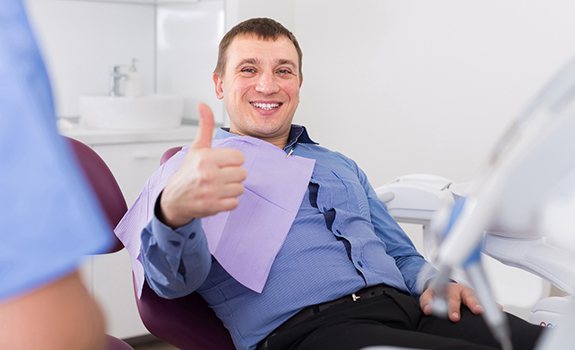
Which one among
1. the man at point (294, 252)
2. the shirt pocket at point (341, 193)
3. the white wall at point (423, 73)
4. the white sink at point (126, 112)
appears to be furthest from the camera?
the white sink at point (126, 112)

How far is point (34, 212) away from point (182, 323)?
41.6 inches

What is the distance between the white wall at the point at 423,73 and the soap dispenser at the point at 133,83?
62 centimetres

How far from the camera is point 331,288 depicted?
1663 mm

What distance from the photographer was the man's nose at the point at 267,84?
194 centimetres

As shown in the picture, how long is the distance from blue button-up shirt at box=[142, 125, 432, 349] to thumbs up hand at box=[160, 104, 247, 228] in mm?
141

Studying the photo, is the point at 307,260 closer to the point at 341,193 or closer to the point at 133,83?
the point at 341,193

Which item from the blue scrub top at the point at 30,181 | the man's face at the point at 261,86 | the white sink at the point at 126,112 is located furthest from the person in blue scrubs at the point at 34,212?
the white sink at the point at 126,112

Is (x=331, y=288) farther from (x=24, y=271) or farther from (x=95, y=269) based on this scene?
(x=95, y=269)

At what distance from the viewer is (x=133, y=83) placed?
10.0ft

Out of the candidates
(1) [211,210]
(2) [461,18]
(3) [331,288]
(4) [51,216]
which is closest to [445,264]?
(4) [51,216]

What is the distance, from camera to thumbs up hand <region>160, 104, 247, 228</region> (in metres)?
1.16

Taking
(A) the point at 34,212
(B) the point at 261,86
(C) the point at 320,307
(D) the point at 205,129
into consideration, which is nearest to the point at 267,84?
(B) the point at 261,86

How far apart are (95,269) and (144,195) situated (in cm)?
117

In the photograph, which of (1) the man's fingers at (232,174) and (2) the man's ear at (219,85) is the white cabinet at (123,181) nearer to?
(2) the man's ear at (219,85)
